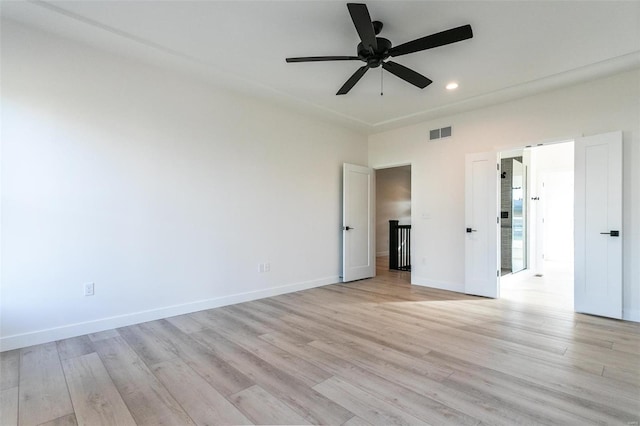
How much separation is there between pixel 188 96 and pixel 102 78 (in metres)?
0.86

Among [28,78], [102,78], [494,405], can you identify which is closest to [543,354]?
[494,405]

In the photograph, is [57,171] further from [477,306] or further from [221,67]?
[477,306]

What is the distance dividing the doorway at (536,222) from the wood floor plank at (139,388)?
4829 mm

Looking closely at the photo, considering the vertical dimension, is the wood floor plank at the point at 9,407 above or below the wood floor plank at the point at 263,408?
above

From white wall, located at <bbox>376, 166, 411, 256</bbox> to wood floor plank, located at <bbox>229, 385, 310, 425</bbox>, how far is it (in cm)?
722

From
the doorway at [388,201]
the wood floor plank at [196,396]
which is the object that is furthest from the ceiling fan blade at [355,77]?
the doorway at [388,201]

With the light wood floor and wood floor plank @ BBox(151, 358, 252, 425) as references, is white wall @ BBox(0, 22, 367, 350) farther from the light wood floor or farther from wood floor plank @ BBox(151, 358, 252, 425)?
wood floor plank @ BBox(151, 358, 252, 425)

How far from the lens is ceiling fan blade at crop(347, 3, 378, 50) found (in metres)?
1.94

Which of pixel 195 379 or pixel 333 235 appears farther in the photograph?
pixel 333 235

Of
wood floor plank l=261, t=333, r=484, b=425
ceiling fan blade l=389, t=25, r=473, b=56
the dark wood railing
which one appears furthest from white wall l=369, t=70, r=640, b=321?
wood floor plank l=261, t=333, r=484, b=425

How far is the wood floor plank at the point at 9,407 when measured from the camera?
1.70 meters

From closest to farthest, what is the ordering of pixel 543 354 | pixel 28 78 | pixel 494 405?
pixel 494 405
pixel 543 354
pixel 28 78

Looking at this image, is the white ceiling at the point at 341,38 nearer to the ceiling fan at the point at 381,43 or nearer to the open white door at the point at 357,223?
the ceiling fan at the point at 381,43

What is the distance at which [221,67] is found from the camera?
3.39 metres
